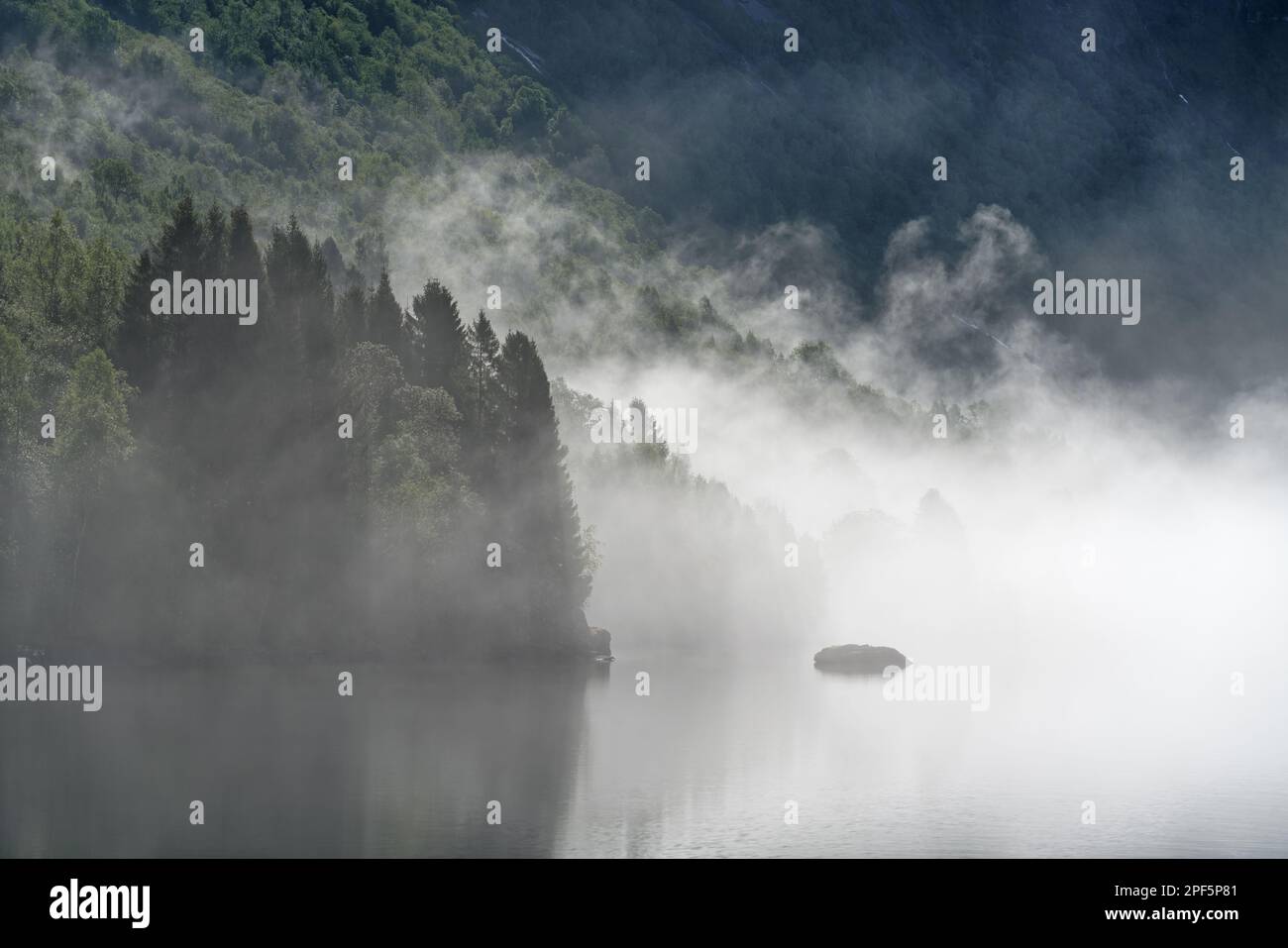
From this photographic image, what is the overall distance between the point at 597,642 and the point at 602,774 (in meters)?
72.2

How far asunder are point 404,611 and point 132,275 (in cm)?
3329

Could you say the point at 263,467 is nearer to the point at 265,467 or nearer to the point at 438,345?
the point at 265,467

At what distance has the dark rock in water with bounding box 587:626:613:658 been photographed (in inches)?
5723

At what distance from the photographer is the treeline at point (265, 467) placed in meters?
108

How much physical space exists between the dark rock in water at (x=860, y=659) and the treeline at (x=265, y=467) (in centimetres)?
2656

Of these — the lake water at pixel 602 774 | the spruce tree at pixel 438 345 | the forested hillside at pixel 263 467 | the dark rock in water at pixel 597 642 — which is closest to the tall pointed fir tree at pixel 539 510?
the forested hillside at pixel 263 467

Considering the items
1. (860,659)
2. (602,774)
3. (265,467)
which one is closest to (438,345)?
(265,467)

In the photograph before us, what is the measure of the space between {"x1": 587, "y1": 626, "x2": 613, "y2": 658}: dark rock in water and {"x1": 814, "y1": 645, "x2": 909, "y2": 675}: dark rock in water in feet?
72.9

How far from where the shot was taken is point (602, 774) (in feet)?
245

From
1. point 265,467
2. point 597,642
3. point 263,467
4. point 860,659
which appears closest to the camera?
point 263,467

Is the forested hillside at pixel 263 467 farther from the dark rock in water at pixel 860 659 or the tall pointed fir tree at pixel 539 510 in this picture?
the dark rock in water at pixel 860 659

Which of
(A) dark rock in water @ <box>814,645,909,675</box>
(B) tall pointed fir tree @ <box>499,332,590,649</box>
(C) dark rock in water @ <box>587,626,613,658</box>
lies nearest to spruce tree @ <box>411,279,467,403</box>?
(B) tall pointed fir tree @ <box>499,332,590,649</box>
